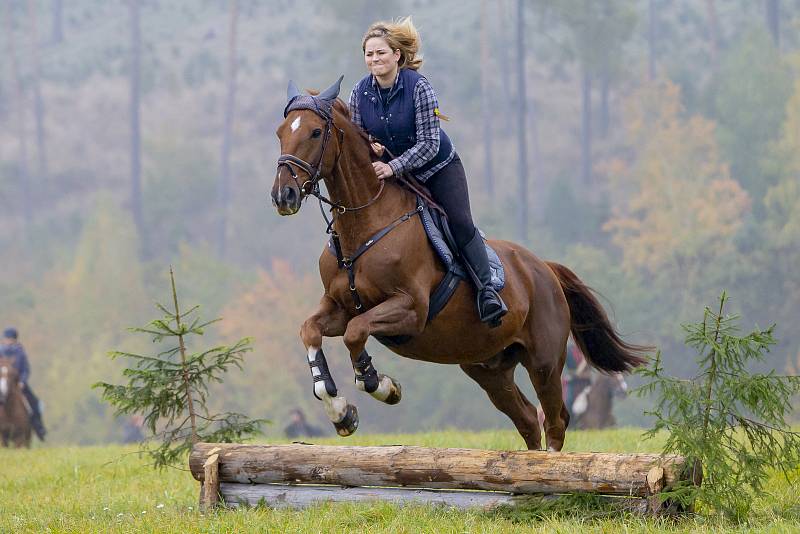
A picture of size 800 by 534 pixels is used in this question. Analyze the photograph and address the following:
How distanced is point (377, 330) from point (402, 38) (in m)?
2.14

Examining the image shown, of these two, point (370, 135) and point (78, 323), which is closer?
point (370, 135)

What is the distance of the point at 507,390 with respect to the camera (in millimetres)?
9242

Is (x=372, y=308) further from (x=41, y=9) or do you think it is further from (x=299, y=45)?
(x=41, y=9)

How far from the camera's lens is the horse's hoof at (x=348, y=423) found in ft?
23.9

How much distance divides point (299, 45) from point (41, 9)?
25989mm

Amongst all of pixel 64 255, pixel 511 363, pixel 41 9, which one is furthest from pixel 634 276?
pixel 41 9

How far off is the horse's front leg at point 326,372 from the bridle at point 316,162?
76 centimetres

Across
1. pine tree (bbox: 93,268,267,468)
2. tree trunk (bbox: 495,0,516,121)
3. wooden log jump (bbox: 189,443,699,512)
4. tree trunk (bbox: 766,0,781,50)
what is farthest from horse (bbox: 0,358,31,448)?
tree trunk (bbox: 766,0,781,50)

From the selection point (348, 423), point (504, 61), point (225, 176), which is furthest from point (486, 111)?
point (348, 423)

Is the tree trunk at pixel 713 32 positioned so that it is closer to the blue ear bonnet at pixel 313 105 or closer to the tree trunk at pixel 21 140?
the tree trunk at pixel 21 140

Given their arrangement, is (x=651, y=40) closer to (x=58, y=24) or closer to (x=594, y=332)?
(x=58, y=24)

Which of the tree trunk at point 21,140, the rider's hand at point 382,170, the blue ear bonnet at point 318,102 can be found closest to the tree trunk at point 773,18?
the tree trunk at point 21,140

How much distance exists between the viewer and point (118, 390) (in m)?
9.00

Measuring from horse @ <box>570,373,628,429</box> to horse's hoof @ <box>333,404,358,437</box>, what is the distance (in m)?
12.3
